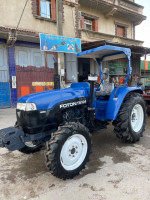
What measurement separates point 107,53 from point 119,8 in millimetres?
10218

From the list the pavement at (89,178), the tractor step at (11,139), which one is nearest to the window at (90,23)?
the pavement at (89,178)

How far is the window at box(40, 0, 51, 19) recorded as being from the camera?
344 inches

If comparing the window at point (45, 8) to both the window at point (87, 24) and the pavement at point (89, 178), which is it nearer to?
the window at point (87, 24)

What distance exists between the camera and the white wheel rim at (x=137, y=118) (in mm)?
3793

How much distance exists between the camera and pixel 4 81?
27.2 ft

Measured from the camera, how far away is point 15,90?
8.62 metres

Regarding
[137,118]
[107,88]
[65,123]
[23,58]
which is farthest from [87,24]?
[65,123]

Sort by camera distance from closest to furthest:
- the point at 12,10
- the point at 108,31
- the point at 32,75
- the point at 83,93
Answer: the point at 83,93 → the point at 12,10 → the point at 32,75 → the point at 108,31

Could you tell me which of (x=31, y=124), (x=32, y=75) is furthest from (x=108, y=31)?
(x=31, y=124)

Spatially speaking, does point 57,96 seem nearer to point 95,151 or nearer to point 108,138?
point 95,151

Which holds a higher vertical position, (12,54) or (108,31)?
(108,31)

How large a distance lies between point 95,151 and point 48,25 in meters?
7.57

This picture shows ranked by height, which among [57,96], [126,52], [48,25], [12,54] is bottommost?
[57,96]

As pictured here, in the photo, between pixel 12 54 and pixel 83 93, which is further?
pixel 12 54
